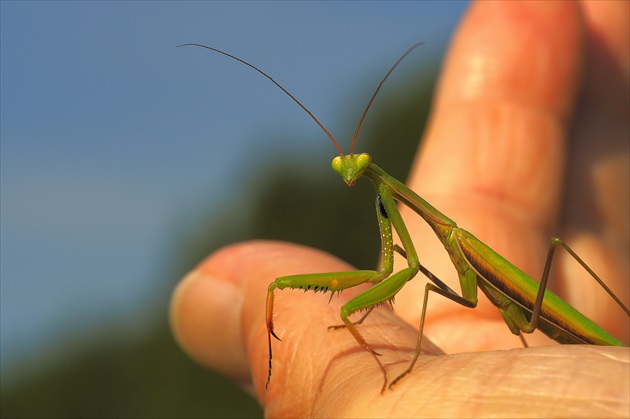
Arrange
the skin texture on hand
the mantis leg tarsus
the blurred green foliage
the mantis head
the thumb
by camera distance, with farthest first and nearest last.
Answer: the blurred green foliage, the mantis head, the thumb, the mantis leg tarsus, the skin texture on hand

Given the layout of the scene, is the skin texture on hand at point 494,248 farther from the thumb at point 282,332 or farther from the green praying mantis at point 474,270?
the green praying mantis at point 474,270

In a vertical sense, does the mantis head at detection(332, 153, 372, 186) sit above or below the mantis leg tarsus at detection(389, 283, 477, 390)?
above

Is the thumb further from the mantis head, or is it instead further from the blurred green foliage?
the blurred green foliage

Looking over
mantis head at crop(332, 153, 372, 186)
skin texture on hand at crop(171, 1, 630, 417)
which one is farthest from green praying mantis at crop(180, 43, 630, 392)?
skin texture on hand at crop(171, 1, 630, 417)

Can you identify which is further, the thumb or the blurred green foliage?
the blurred green foliage

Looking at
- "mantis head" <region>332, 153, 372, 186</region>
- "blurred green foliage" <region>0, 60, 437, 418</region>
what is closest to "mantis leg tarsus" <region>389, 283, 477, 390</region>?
"mantis head" <region>332, 153, 372, 186</region>

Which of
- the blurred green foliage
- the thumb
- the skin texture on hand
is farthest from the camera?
the blurred green foliage

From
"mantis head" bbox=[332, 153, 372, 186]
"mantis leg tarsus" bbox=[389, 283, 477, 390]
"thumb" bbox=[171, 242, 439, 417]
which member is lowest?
"thumb" bbox=[171, 242, 439, 417]

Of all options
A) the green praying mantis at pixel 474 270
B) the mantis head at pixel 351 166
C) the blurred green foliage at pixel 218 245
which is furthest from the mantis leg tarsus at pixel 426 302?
the blurred green foliage at pixel 218 245
